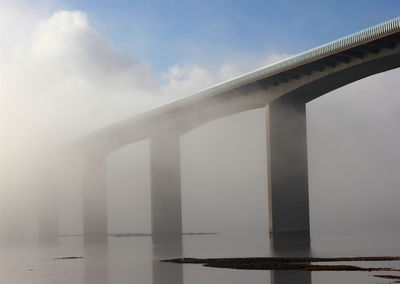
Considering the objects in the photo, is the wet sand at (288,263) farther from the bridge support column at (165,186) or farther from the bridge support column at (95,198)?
the bridge support column at (95,198)

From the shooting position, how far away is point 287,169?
64.3 meters

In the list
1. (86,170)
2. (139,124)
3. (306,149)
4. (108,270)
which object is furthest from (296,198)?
(86,170)

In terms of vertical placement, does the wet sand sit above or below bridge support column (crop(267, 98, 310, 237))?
below

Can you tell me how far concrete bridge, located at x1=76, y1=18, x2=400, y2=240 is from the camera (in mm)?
53281

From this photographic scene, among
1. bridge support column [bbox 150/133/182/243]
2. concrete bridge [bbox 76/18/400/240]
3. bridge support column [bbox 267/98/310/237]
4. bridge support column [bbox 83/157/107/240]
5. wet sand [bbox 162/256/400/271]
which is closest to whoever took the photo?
wet sand [bbox 162/256/400/271]

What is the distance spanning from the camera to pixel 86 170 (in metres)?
104

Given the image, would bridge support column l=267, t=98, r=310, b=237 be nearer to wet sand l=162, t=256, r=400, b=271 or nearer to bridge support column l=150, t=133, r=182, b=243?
bridge support column l=150, t=133, r=182, b=243

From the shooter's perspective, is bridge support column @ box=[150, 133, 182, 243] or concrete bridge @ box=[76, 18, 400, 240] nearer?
concrete bridge @ box=[76, 18, 400, 240]

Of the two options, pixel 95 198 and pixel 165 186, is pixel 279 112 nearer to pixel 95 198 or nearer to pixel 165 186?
pixel 165 186

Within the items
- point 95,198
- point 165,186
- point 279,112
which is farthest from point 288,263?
point 95,198

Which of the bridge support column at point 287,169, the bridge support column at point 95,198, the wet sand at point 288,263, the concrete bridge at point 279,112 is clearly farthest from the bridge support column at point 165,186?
the wet sand at point 288,263

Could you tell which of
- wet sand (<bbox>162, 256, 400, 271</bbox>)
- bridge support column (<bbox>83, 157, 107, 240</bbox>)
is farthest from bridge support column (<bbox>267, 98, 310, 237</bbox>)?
bridge support column (<bbox>83, 157, 107, 240</bbox>)

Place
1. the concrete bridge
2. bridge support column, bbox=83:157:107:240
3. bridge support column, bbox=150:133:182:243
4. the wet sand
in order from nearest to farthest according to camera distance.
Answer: the wet sand, the concrete bridge, bridge support column, bbox=150:133:182:243, bridge support column, bbox=83:157:107:240

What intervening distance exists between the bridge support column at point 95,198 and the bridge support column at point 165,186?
17909 millimetres
